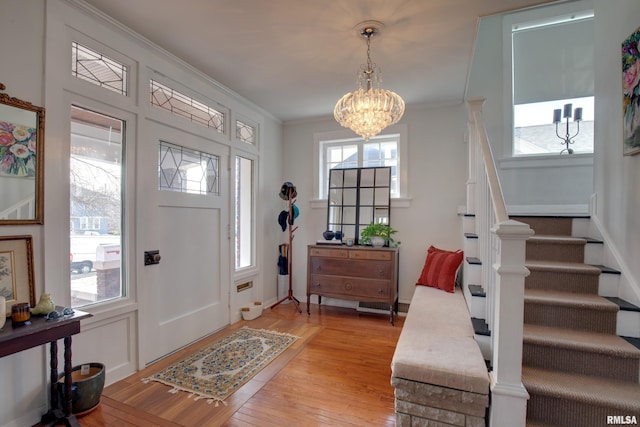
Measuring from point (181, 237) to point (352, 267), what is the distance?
201 cm

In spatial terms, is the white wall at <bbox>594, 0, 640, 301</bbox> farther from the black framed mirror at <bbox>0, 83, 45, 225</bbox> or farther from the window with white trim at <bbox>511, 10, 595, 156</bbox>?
the black framed mirror at <bbox>0, 83, 45, 225</bbox>

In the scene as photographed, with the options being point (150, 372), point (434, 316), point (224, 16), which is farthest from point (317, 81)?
point (150, 372)

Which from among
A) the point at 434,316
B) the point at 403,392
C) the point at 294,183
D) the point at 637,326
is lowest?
the point at 403,392

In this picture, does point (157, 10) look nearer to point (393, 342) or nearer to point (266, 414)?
point (266, 414)

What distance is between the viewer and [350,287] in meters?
3.82

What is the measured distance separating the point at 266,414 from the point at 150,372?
115 cm

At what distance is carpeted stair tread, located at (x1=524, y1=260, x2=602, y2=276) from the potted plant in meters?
1.69

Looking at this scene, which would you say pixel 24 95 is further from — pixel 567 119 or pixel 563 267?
pixel 567 119

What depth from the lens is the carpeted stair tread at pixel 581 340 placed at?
5.41 ft

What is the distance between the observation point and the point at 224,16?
2.19 m

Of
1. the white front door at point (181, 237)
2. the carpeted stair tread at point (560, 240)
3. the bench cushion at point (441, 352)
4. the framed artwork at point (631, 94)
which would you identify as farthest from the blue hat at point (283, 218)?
the framed artwork at point (631, 94)

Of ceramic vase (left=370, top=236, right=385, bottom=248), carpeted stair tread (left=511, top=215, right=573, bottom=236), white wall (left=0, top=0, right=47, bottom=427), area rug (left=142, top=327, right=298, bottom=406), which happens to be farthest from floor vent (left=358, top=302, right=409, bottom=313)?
white wall (left=0, top=0, right=47, bottom=427)

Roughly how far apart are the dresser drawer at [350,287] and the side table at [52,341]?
2598 millimetres

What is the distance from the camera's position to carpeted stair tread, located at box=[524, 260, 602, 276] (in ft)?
6.86
